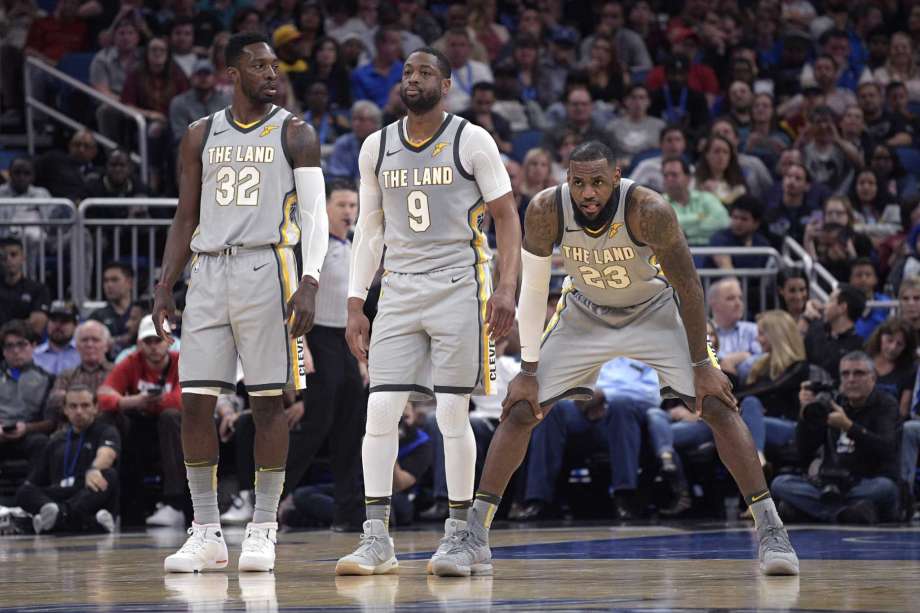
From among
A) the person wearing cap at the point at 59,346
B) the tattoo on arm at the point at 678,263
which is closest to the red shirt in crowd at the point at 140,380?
the person wearing cap at the point at 59,346

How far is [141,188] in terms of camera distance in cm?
1279

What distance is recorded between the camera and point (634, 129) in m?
15.0

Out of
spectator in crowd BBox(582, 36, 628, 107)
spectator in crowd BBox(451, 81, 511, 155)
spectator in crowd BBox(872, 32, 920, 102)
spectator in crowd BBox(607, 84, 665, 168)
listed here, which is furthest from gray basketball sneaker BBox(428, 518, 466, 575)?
spectator in crowd BBox(872, 32, 920, 102)

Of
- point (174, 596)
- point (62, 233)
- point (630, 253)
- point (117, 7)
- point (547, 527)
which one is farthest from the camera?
point (117, 7)

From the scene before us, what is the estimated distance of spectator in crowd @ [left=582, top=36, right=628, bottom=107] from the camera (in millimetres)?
15641

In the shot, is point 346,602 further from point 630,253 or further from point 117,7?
point 117,7

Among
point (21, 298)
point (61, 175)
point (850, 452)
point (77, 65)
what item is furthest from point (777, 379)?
point (77, 65)

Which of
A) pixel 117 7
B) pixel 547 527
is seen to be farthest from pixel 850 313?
pixel 117 7

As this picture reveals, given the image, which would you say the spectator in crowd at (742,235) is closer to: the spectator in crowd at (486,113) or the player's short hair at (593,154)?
the spectator in crowd at (486,113)

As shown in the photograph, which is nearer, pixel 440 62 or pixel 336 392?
pixel 440 62

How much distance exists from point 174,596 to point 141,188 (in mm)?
7665

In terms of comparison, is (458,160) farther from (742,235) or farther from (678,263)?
(742,235)

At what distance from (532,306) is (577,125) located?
8329 mm

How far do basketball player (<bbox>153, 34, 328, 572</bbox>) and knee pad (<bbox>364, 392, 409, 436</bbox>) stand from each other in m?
0.45
